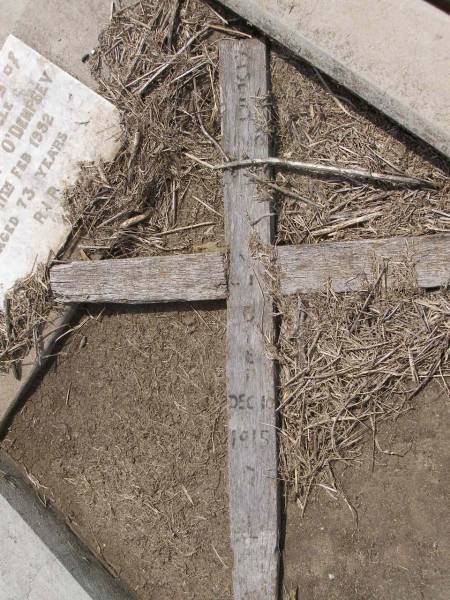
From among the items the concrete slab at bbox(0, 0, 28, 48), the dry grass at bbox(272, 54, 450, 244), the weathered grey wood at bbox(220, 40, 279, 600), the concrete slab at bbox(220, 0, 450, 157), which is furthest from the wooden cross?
the concrete slab at bbox(0, 0, 28, 48)

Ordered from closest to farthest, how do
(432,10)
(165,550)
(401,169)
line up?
(432,10), (401,169), (165,550)

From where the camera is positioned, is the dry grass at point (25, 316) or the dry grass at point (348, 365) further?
the dry grass at point (25, 316)

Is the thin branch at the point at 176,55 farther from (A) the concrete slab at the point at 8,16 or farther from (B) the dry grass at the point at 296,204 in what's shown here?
(A) the concrete slab at the point at 8,16

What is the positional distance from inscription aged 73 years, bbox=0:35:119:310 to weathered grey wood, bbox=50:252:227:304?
27cm

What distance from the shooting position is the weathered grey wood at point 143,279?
9.53ft

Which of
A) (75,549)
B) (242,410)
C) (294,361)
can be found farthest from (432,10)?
Answer: (75,549)

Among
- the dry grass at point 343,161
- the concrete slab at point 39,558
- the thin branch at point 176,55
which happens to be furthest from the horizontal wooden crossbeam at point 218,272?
the concrete slab at point 39,558

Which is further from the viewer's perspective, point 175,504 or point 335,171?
point 175,504

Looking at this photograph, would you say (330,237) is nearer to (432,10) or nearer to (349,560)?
(432,10)

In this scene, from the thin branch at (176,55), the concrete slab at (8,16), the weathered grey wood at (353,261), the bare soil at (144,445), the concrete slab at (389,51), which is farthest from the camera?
the concrete slab at (8,16)

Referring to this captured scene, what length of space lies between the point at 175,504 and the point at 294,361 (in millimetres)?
1101

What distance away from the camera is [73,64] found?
3.19 metres

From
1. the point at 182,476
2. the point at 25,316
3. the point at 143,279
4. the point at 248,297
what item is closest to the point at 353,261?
the point at 248,297

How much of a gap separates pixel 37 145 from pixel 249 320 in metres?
1.59
